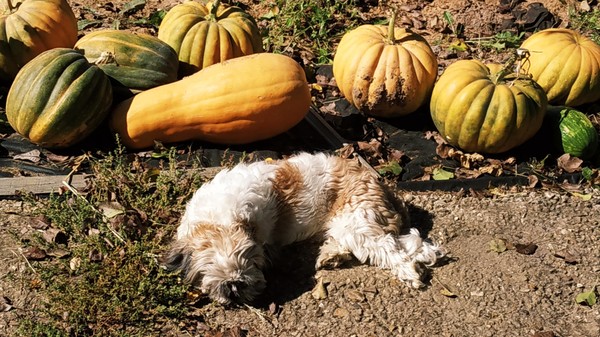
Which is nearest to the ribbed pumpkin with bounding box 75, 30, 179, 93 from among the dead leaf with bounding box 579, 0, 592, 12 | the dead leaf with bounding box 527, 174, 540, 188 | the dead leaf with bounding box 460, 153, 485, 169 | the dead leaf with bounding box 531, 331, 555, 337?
the dead leaf with bounding box 460, 153, 485, 169

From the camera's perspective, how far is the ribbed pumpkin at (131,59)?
6.26m

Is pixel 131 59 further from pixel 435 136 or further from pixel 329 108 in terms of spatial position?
pixel 435 136

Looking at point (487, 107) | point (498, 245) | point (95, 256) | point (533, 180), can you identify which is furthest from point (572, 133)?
point (95, 256)

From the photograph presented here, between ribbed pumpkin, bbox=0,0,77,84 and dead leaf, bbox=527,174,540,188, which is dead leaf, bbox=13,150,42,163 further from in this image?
dead leaf, bbox=527,174,540,188

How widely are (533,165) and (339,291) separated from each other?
240 cm

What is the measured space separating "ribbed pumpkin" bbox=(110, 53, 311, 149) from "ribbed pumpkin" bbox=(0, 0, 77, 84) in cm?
106

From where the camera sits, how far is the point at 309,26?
845 cm

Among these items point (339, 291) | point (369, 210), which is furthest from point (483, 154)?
point (339, 291)

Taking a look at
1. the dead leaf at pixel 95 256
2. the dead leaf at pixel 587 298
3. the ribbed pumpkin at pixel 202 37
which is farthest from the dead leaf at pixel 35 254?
the dead leaf at pixel 587 298

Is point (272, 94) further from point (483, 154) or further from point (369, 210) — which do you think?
point (483, 154)

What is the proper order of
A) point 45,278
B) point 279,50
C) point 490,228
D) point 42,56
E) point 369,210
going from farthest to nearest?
point 279,50 < point 42,56 < point 490,228 < point 369,210 < point 45,278

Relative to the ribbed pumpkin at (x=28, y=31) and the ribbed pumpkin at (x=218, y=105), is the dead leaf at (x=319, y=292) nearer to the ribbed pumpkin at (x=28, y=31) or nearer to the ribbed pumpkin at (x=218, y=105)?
the ribbed pumpkin at (x=218, y=105)

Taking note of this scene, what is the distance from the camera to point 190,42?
6680mm

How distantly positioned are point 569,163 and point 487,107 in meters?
0.93
